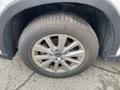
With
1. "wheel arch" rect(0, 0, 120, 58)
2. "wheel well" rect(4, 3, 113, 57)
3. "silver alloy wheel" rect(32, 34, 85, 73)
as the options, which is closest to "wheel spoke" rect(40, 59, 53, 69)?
"silver alloy wheel" rect(32, 34, 85, 73)

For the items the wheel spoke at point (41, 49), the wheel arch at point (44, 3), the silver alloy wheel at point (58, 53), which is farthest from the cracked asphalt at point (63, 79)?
the wheel arch at point (44, 3)

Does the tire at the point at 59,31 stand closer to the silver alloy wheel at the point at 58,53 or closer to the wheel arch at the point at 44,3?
the silver alloy wheel at the point at 58,53

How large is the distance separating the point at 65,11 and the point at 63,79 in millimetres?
817

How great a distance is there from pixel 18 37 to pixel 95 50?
834 mm

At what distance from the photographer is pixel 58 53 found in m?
2.18

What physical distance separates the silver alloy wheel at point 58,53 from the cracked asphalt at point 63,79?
18cm

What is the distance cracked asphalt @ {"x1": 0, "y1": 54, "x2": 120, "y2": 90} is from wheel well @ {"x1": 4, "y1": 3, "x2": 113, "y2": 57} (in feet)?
0.98

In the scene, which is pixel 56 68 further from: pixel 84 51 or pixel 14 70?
pixel 14 70

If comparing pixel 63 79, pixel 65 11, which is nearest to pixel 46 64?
pixel 63 79

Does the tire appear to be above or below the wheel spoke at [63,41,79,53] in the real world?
above

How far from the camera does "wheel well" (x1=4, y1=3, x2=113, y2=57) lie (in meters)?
2.06

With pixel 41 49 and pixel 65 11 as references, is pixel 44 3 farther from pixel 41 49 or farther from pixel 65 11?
pixel 41 49

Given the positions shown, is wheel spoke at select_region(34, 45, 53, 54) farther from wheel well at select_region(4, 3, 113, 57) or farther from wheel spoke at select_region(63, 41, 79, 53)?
wheel well at select_region(4, 3, 113, 57)

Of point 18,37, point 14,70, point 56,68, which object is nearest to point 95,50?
point 56,68
